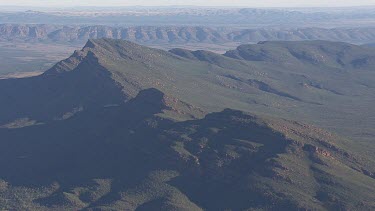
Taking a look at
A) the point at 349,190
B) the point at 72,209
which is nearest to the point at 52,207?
the point at 72,209

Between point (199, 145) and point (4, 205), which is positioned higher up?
point (199, 145)

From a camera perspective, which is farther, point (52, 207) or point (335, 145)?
point (335, 145)

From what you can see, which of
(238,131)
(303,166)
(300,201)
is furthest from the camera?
(238,131)

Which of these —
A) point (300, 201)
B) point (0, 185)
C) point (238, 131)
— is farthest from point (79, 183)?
point (300, 201)

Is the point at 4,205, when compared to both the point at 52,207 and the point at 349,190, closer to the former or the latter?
the point at 52,207

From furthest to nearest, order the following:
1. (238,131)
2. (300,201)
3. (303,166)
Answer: (238,131), (303,166), (300,201)

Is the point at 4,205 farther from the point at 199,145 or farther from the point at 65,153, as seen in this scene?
the point at 199,145

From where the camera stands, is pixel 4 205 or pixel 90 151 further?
pixel 90 151
